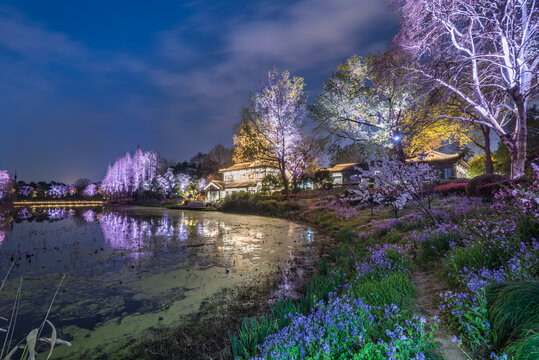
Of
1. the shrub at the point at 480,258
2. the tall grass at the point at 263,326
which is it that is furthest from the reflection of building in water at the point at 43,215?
the shrub at the point at 480,258

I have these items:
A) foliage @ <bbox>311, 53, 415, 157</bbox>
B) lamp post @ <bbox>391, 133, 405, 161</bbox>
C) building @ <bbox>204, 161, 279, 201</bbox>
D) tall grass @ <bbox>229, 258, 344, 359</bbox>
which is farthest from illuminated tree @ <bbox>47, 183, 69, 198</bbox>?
tall grass @ <bbox>229, 258, 344, 359</bbox>

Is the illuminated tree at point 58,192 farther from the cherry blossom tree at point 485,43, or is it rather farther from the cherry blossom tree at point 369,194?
the cherry blossom tree at point 485,43

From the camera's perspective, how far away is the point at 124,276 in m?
7.74

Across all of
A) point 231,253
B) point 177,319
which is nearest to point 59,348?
point 177,319

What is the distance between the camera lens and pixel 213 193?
5072 cm

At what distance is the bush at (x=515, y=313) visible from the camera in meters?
2.76

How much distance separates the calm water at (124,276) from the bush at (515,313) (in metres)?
4.53

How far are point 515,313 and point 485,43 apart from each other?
530 inches

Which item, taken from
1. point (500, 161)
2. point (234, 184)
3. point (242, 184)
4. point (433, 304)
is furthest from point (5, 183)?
point (500, 161)

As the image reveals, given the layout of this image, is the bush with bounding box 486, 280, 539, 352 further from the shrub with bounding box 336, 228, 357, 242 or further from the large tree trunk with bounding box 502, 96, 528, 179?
the large tree trunk with bounding box 502, 96, 528, 179

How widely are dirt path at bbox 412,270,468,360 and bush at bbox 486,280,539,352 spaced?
0.47 metres

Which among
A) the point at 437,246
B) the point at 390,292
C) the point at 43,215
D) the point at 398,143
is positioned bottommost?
the point at 390,292

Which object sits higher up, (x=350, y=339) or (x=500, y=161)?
(x=500, y=161)

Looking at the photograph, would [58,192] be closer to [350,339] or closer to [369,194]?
[369,194]
